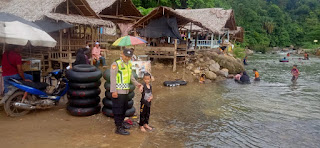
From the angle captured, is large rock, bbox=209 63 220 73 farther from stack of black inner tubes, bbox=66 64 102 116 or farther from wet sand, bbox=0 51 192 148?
stack of black inner tubes, bbox=66 64 102 116

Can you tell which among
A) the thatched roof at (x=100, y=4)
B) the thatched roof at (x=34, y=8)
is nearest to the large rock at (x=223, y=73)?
the thatched roof at (x=100, y=4)

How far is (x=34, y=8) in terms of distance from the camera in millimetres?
11828

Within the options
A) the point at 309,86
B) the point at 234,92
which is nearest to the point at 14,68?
the point at 234,92

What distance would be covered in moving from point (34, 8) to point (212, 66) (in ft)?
38.4

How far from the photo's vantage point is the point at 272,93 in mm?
11953

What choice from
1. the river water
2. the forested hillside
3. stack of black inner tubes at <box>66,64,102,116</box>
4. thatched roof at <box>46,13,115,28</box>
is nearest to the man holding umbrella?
stack of black inner tubes at <box>66,64,102,116</box>

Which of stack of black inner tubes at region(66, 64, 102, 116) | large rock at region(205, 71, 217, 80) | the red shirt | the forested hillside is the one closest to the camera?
the red shirt

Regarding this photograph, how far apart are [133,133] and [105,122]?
0.97 m

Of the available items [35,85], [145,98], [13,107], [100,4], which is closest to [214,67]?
[100,4]

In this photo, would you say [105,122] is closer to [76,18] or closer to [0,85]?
[0,85]

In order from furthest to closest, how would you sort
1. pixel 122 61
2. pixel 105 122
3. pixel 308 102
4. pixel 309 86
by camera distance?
1. pixel 309 86
2. pixel 308 102
3. pixel 105 122
4. pixel 122 61

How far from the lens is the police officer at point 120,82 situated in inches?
195

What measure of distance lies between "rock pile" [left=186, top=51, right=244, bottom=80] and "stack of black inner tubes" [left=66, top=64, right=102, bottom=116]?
31.5 feet

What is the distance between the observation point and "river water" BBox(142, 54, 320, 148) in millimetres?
5660
